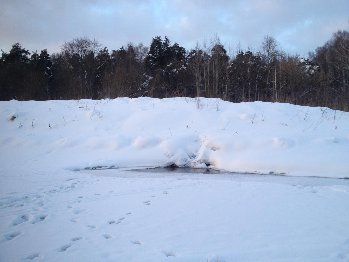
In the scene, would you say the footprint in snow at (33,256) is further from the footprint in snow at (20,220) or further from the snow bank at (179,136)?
the snow bank at (179,136)

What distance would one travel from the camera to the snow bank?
23.1 feet

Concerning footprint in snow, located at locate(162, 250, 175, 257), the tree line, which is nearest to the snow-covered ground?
footprint in snow, located at locate(162, 250, 175, 257)

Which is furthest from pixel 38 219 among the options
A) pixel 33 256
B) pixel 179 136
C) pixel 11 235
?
pixel 179 136

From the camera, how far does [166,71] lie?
32.7 metres

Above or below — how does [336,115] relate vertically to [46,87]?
below

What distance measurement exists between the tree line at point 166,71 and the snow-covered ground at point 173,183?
16.5 meters

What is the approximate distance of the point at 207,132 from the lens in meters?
8.62

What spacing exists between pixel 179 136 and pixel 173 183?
302cm

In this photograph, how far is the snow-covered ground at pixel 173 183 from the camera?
3.08 metres

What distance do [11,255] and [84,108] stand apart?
8710 millimetres

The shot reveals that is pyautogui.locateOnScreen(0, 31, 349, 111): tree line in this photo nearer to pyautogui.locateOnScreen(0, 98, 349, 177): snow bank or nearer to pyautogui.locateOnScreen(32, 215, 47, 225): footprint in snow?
pyautogui.locateOnScreen(0, 98, 349, 177): snow bank

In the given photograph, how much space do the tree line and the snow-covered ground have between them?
1647cm

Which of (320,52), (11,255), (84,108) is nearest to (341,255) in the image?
(11,255)

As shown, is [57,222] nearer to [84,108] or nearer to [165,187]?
[165,187]
